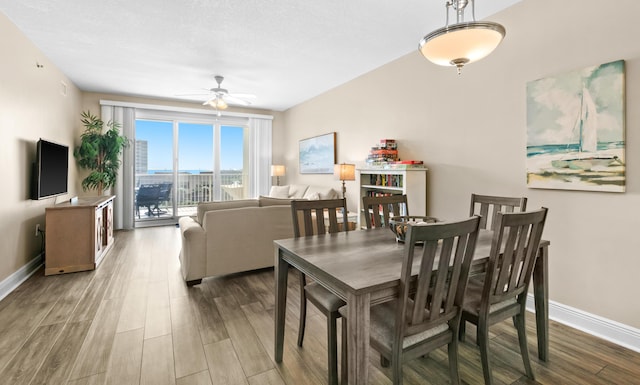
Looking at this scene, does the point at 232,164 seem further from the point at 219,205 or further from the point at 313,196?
the point at 219,205

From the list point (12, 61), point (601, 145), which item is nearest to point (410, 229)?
point (601, 145)

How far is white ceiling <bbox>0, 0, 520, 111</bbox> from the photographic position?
2.75 metres

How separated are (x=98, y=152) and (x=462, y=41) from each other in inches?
237

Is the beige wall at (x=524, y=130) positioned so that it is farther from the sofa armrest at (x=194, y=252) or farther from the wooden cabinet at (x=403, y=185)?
the sofa armrest at (x=194, y=252)

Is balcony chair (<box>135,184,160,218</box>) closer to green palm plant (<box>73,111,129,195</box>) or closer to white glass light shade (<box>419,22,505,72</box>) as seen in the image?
green palm plant (<box>73,111,129,195</box>)

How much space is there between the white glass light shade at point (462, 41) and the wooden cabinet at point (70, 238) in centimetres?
382

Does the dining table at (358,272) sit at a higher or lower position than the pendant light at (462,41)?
lower

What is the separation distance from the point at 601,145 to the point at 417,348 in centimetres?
203

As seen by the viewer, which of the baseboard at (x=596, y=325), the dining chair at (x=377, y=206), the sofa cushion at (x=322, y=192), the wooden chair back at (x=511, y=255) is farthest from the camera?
the sofa cushion at (x=322, y=192)

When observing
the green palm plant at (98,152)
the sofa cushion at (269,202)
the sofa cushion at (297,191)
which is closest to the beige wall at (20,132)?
the green palm plant at (98,152)

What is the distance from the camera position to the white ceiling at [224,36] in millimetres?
2752

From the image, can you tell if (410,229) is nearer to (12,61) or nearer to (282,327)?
(282,327)

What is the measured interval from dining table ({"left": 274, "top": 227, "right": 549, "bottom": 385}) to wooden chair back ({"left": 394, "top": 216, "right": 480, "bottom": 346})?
3.5 inches

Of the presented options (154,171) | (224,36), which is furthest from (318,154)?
(154,171)
